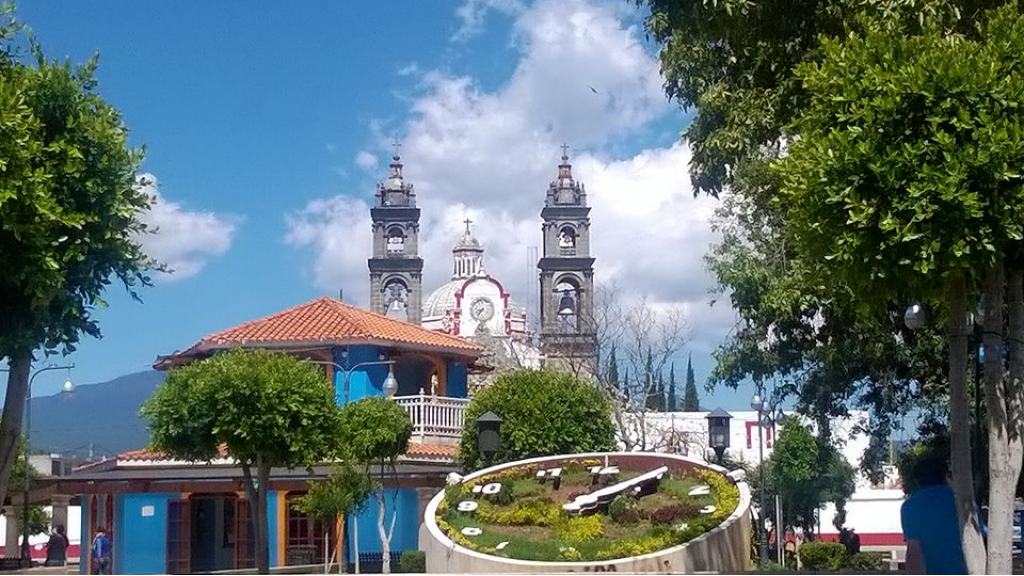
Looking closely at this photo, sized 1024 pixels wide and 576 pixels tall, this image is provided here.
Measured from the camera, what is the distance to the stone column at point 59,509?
31.8m

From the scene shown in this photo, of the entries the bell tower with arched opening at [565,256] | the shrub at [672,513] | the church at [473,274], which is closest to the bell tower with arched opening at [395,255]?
the church at [473,274]

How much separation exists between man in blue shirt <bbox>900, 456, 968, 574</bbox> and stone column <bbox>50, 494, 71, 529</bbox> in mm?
26661

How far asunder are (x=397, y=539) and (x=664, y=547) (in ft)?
46.7

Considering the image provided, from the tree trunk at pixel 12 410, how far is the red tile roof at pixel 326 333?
576 inches

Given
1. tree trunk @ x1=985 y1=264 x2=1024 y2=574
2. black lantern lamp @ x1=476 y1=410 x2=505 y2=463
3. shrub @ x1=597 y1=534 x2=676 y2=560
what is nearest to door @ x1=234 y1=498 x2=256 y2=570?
black lantern lamp @ x1=476 y1=410 x2=505 y2=463

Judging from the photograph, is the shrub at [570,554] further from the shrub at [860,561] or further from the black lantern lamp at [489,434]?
the shrub at [860,561]

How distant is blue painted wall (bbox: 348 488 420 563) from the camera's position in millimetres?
26781

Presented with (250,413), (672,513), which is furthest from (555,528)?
(250,413)

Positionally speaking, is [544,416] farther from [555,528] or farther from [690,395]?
[690,395]

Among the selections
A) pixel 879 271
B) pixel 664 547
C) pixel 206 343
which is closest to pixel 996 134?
pixel 879 271

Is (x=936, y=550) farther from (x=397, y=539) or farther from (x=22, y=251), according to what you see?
(x=397, y=539)

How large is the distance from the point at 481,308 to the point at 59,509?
38801mm

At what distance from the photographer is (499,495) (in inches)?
648

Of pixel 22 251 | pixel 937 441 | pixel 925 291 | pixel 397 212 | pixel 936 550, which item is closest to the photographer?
pixel 936 550
